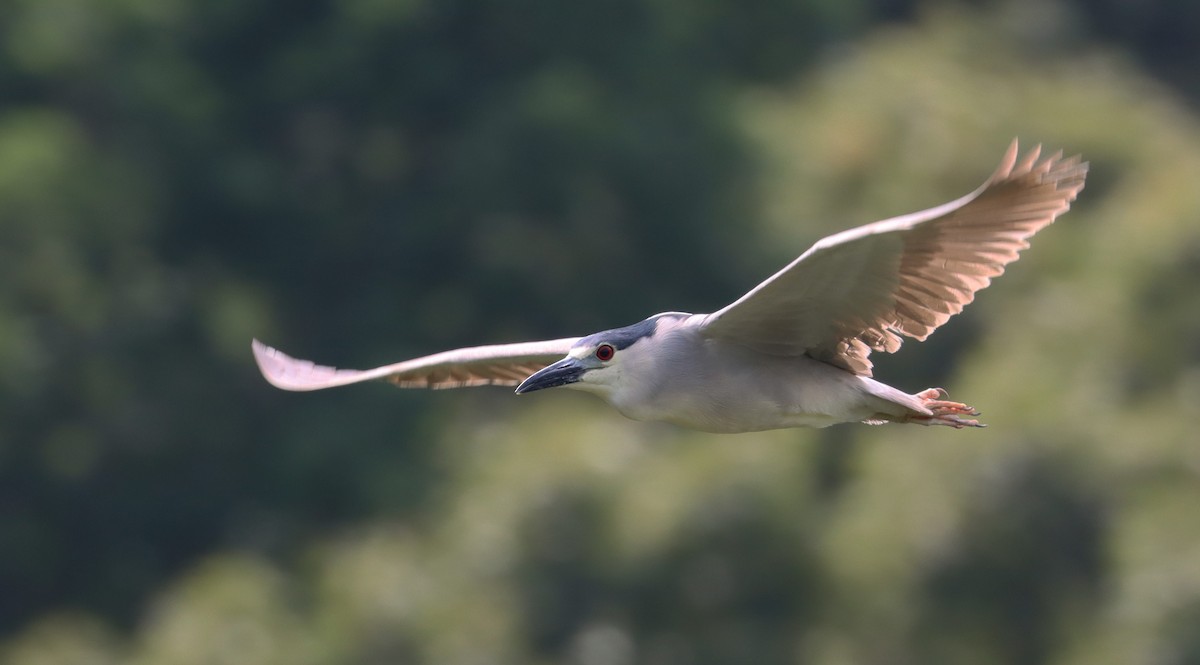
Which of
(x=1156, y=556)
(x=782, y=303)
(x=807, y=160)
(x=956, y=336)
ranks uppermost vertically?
(x=807, y=160)

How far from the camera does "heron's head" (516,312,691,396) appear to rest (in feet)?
22.4

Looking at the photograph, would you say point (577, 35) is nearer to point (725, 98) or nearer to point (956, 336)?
point (725, 98)

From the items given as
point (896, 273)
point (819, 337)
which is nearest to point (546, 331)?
point (819, 337)

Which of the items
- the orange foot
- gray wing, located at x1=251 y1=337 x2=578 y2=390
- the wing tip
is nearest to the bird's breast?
the orange foot

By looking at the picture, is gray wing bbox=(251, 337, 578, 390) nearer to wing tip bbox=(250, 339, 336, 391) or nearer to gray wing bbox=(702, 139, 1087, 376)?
wing tip bbox=(250, 339, 336, 391)

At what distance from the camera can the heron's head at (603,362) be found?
6.82 m

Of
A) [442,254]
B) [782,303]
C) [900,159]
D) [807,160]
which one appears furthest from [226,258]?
[782,303]

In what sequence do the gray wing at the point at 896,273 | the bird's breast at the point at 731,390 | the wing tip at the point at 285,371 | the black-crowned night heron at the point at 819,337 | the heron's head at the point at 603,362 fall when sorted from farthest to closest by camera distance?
the wing tip at the point at 285,371 < the heron's head at the point at 603,362 < the bird's breast at the point at 731,390 < the black-crowned night heron at the point at 819,337 < the gray wing at the point at 896,273

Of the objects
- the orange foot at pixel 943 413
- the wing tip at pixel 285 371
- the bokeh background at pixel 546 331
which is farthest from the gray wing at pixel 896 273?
the bokeh background at pixel 546 331

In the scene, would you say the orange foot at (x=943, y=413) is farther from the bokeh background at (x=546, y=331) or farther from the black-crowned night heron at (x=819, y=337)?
the bokeh background at (x=546, y=331)

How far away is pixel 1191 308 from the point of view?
17219 mm

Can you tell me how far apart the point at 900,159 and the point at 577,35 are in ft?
19.2

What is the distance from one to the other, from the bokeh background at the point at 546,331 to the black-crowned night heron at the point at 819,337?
27.8ft

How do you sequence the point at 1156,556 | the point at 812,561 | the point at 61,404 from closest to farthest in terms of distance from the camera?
the point at 1156,556 → the point at 812,561 → the point at 61,404
